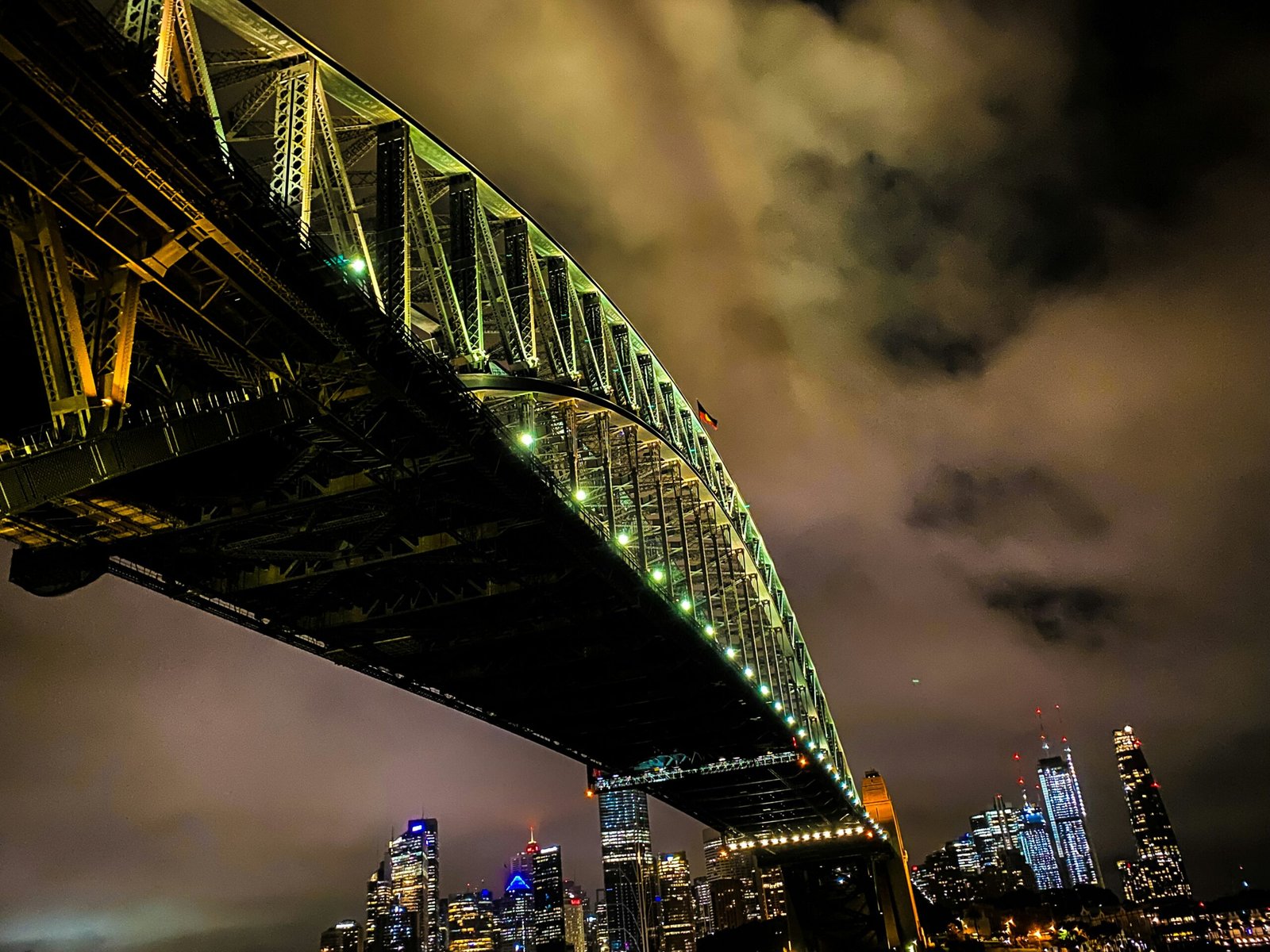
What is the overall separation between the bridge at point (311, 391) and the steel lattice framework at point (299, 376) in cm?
7

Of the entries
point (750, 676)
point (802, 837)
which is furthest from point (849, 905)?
point (750, 676)

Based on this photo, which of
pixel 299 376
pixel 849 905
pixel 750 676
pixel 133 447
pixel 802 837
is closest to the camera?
pixel 133 447

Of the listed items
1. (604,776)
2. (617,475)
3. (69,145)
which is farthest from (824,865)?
(69,145)

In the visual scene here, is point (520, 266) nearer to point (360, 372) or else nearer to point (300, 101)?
point (300, 101)

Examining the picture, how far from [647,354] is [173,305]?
35617mm

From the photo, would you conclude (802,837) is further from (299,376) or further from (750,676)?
(299,376)

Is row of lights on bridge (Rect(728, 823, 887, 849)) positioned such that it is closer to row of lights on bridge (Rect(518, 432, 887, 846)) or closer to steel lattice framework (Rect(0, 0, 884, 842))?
row of lights on bridge (Rect(518, 432, 887, 846))

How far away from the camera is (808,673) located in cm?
8394

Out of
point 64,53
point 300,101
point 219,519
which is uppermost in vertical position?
point 300,101

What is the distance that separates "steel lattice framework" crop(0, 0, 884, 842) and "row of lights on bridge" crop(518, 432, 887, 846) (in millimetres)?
497

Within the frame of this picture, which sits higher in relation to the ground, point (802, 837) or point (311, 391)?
point (311, 391)

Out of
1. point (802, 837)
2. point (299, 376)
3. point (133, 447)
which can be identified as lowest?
point (802, 837)

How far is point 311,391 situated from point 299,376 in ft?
1.46

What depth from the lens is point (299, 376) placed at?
20172 mm
